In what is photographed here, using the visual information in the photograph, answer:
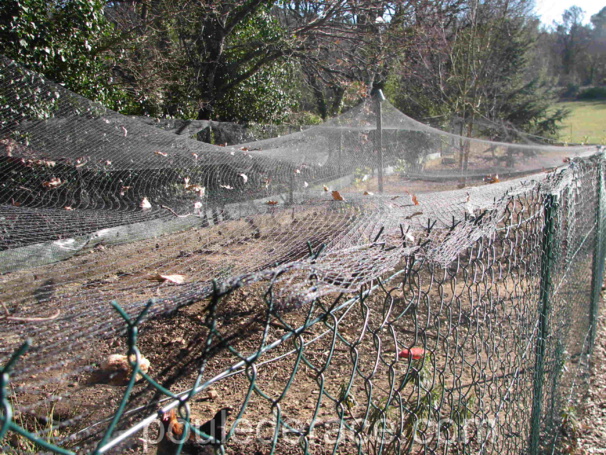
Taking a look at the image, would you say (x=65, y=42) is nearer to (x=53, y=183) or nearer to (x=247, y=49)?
(x=53, y=183)

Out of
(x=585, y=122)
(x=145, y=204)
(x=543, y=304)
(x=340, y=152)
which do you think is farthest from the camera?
(x=585, y=122)

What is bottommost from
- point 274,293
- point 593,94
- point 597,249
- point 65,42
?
point 597,249

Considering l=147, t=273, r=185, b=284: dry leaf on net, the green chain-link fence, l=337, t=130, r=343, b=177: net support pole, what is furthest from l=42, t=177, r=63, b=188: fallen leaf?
l=337, t=130, r=343, b=177: net support pole

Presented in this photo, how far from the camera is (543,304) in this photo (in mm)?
1922

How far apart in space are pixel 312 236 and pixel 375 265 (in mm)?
2439

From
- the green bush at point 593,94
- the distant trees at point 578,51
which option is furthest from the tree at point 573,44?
the green bush at point 593,94

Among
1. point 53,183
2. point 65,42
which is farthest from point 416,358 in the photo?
point 65,42

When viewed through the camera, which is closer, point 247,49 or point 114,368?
point 114,368

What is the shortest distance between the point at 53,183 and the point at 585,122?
32.0 metres

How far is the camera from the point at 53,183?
478 cm

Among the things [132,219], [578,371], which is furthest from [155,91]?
[578,371]

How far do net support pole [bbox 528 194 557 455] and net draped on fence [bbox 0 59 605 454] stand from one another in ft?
0.03

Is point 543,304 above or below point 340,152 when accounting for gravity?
below

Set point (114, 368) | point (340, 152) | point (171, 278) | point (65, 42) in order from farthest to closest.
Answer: point (340, 152)
point (65, 42)
point (114, 368)
point (171, 278)
